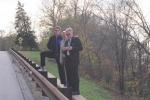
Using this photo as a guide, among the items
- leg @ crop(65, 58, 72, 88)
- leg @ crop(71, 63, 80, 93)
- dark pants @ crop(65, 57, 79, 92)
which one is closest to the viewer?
leg @ crop(71, 63, 80, 93)

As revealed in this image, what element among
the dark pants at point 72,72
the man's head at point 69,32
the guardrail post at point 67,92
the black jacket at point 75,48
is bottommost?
the guardrail post at point 67,92

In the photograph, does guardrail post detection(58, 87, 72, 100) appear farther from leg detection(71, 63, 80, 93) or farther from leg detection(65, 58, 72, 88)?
leg detection(65, 58, 72, 88)

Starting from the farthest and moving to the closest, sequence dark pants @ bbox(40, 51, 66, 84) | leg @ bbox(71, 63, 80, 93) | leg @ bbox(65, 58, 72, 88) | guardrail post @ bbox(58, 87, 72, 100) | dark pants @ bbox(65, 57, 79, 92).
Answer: dark pants @ bbox(40, 51, 66, 84) → leg @ bbox(65, 58, 72, 88) → dark pants @ bbox(65, 57, 79, 92) → leg @ bbox(71, 63, 80, 93) → guardrail post @ bbox(58, 87, 72, 100)

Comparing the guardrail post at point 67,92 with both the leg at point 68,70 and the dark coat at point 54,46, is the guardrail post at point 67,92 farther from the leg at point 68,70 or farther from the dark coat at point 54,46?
the dark coat at point 54,46

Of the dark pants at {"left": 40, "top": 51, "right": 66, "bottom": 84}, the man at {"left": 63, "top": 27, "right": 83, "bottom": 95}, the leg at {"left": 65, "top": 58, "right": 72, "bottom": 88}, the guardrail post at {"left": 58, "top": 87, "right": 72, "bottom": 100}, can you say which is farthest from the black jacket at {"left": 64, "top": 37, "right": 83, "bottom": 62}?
the guardrail post at {"left": 58, "top": 87, "right": 72, "bottom": 100}

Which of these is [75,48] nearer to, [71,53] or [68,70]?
[71,53]

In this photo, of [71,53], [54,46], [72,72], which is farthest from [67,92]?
[54,46]

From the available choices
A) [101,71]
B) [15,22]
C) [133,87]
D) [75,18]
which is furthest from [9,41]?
[133,87]

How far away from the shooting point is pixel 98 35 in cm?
7369

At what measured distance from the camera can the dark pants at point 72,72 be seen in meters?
10.4

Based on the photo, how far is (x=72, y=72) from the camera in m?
10.8

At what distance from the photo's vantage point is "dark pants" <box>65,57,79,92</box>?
1043cm

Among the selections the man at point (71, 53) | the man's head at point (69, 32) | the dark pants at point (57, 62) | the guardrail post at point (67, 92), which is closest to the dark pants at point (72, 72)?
the man at point (71, 53)

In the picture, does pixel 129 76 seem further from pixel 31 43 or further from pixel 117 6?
pixel 31 43
